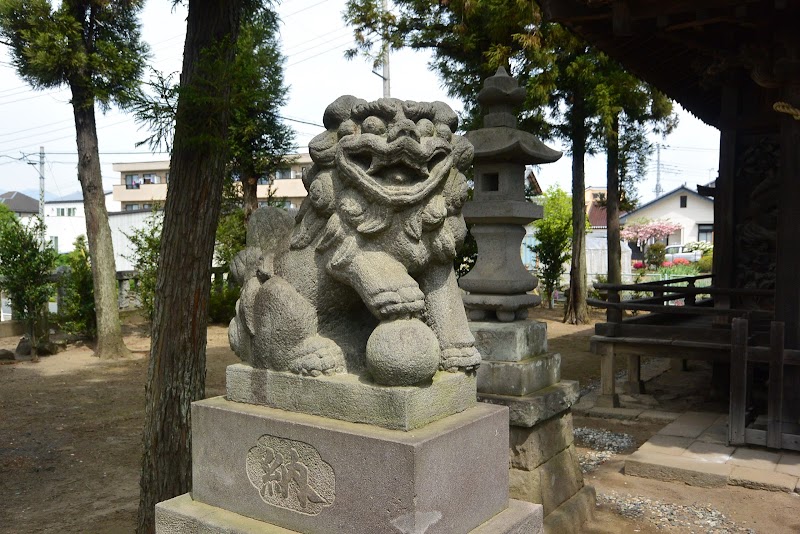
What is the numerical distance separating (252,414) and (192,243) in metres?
1.79

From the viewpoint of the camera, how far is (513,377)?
4.22 meters

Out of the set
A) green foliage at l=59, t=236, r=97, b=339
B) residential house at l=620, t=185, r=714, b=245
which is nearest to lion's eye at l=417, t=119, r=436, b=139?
green foliage at l=59, t=236, r=97, b=339

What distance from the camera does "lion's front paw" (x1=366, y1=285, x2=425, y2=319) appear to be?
247cm

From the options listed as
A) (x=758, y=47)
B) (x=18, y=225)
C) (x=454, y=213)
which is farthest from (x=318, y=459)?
(x=18, y=225)

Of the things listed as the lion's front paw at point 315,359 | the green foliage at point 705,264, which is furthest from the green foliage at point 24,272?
the green foliage at point 705,264

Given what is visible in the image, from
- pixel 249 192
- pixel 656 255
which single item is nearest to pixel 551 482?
pixel 249 192

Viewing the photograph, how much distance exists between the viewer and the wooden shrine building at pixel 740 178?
5406 millimetres

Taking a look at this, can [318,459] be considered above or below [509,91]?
below

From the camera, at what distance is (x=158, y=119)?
3967 mm

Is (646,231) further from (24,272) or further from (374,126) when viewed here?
(374,126)

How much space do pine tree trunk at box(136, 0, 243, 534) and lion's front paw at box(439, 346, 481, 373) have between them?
2110 millimetres

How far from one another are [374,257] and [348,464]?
755 millimetres

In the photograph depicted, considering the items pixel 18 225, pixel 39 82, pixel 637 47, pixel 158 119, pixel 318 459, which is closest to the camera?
pixel 318 459

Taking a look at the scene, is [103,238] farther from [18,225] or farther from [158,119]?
Answer: [158,119]
